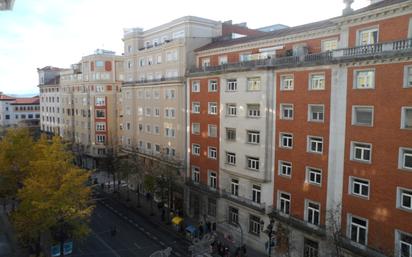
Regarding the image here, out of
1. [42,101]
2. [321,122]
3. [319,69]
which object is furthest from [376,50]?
[42,101]

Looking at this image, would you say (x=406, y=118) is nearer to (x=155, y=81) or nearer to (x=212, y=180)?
(x=212, y=180)

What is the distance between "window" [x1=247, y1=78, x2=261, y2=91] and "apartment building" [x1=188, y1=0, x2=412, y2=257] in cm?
24

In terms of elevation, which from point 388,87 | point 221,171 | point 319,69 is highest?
point 319,69

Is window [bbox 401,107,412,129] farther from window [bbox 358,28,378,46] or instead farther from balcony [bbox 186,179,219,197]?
balcony [bbox 186,179,219,197]

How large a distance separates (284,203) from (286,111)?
30.7 ft

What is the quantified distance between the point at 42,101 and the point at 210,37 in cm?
7343

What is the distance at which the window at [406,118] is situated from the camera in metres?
23.3

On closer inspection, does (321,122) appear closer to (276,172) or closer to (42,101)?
(276,172)

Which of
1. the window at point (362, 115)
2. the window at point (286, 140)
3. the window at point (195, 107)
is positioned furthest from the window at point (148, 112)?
the window at point (362, 115)

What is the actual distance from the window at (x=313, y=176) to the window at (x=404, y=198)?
6870 mm

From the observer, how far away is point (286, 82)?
3262 centimetres

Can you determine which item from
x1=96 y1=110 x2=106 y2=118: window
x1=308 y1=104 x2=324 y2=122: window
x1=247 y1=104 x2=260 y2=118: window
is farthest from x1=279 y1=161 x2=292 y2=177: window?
x1=96 y1=110 x2=106 y2=118: window

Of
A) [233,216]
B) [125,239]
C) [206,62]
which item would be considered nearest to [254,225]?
[233,216]

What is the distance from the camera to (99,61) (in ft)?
243
